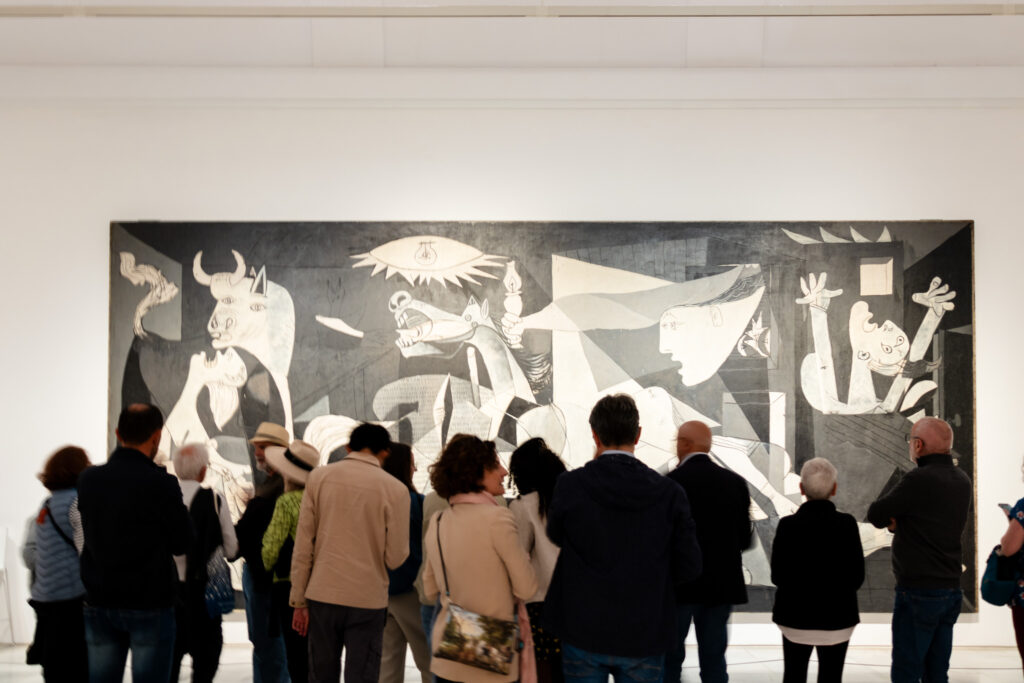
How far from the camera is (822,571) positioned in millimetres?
4289

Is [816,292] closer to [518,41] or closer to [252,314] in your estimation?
[518,41]

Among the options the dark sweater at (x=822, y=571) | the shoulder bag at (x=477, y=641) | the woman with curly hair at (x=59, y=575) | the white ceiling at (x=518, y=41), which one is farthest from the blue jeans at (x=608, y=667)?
the white ceiling at (x=518, y=41)

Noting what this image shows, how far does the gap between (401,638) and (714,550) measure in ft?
5.86

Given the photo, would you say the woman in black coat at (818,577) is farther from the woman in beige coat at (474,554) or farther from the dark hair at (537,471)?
the woman in beige coat at (474,554)

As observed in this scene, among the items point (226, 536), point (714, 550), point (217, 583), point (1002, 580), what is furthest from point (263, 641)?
point (1002, 580)

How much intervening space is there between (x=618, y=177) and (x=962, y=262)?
283 centimetres

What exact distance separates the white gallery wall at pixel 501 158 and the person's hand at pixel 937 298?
0.90 feet

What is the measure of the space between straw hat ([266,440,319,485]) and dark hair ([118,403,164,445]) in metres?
0.81

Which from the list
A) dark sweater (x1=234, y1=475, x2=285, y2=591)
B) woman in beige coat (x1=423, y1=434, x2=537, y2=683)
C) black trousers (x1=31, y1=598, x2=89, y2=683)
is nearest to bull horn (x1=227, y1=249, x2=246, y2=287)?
dark sweater (x1=234, y1=475, x2=285, y2=591)

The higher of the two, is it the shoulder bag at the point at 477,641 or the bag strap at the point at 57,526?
the bag strap at the point at 57,526

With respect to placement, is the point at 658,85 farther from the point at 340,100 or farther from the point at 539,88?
the point at 340,100

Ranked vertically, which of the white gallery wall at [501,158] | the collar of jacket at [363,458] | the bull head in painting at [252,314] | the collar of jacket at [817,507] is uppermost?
the white gallery wall at [501,158]

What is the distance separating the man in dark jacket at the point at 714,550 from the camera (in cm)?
471

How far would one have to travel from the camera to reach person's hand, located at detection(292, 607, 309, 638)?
14.3ft
